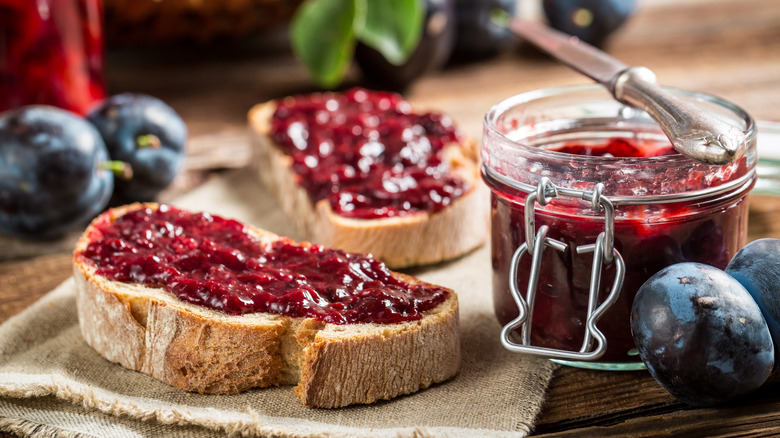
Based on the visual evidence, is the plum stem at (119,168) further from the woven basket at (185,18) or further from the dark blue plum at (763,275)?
the dark blue plum at (763,275)

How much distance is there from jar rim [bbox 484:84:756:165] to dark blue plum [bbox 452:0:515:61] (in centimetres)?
196

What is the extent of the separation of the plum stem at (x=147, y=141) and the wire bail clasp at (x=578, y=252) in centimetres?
157

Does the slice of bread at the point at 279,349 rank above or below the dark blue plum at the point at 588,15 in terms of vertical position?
below

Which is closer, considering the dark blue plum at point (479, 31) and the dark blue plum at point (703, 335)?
the dark blue plum at point (703, 335)

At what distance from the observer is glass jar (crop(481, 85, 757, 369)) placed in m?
1.74

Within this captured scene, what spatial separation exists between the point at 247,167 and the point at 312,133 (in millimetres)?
381

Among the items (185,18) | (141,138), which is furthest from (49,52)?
(185,18)

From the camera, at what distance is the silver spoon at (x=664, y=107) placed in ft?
5.42

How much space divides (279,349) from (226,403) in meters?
0.17

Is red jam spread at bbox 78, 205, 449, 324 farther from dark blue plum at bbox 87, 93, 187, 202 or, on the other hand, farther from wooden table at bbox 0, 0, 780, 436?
dark blue plum at bbox 87, 93, 187, 202

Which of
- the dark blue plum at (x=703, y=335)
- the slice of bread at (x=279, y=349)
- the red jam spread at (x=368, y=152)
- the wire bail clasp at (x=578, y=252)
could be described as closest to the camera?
the dark blue plum at (x=703, y=335)

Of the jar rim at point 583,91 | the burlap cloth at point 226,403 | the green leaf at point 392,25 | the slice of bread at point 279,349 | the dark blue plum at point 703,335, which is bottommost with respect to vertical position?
the burlap cloth at point 226,403

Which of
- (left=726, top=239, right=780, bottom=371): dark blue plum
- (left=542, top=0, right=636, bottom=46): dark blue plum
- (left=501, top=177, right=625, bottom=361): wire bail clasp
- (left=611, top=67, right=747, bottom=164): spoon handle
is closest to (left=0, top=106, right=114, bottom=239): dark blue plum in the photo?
(left=501, top=177, right=625, bottom=361): wire bail clasp

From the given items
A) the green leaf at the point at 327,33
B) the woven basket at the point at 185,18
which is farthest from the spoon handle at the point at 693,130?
the woven basket at the point at 185,18
